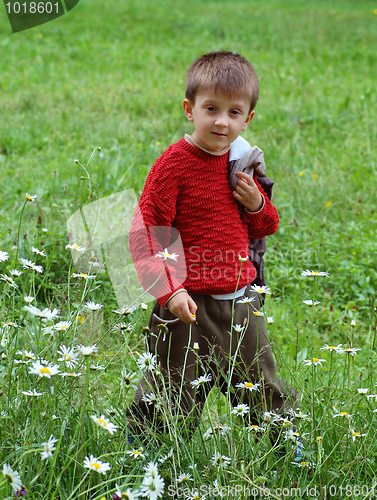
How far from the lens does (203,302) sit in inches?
81.6

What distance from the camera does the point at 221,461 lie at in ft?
5.39

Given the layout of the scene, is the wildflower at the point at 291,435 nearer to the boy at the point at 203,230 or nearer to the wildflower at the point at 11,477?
the boy at the point at 203,230

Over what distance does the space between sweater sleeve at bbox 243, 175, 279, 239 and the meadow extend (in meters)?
0.38

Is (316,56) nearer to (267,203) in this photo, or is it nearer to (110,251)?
(110,251)

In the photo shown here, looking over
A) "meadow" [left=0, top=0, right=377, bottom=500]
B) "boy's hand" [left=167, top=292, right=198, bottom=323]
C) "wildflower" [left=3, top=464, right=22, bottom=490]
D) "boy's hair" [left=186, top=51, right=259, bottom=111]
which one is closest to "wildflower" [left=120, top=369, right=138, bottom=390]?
"meadow" [left=0, top=0, right=377, bottom=500]

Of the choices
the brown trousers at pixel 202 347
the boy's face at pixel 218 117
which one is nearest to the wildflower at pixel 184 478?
the brown trousers at pixel 202 347

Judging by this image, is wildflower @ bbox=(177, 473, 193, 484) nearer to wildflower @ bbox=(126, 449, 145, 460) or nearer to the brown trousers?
wildflower @ bbox=(126, 449, 145, 460)

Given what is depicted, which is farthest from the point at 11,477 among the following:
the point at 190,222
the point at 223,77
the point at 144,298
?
the point at 144,298

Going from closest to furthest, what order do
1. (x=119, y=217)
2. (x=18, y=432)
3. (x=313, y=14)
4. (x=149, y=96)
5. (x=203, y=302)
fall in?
(x=18, y=432) → (x=203, y=302) → (x=119, y=217) → (x=149, y=96) → (x=313, y=14)

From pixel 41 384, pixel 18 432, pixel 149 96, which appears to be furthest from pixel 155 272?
pixel 149 96

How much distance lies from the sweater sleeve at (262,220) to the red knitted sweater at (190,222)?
0.26 ft

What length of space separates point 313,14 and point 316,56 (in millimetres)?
4396

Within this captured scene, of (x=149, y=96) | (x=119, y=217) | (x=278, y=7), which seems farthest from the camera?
(x=278, y=7)

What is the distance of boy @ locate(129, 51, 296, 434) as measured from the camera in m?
1.95
